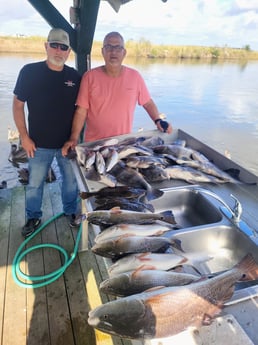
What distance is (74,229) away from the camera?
285 cm

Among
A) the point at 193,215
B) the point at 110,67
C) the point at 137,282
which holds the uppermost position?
the point at 110,67

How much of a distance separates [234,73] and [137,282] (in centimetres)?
2436

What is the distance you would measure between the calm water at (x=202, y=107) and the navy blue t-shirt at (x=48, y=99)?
3.35 meters

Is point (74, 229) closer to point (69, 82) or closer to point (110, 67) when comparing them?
point (69, 82)

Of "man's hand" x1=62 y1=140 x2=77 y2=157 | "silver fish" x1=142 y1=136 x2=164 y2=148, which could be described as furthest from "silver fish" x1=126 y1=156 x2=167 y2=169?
"man's hand" x1=62 y1=140 x2=77 y2=157

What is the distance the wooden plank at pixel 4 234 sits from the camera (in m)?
2.13

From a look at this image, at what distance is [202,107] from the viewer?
13.4 m

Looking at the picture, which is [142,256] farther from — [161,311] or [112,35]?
[112,35]

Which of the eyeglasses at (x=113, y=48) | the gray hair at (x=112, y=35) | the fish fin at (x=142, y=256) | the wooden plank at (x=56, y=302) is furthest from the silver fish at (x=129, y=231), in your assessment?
the gray hair at (x=112, y=35)

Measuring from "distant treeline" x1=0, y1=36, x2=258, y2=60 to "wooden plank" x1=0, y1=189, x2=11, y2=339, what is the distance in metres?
16.9

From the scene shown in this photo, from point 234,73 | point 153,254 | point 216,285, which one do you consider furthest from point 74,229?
point 234,73

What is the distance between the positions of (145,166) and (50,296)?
125 centimetres

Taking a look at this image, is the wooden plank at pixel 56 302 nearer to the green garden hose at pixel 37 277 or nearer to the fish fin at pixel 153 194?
the green garden hose at pixel 37 277

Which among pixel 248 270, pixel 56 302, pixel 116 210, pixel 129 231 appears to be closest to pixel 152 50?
pixel 56 302
